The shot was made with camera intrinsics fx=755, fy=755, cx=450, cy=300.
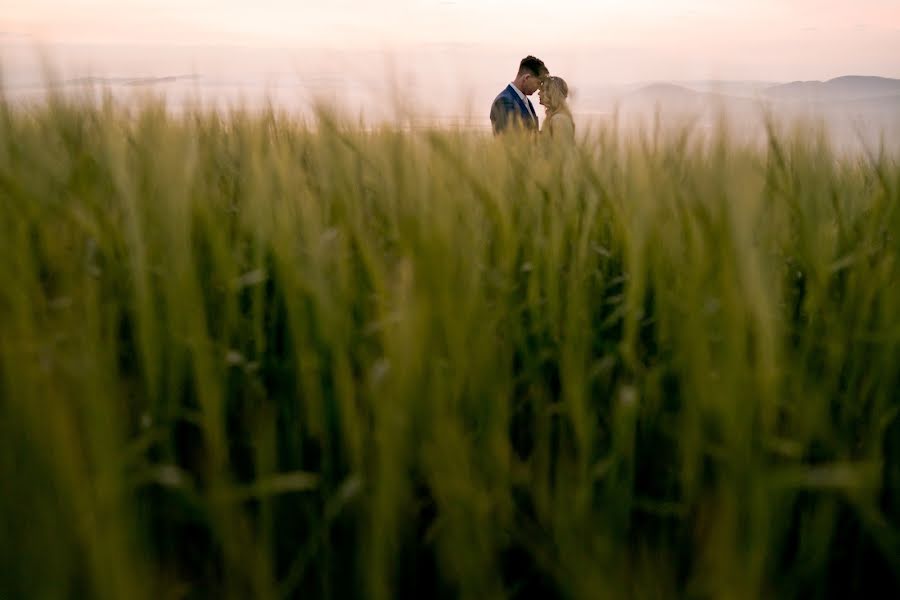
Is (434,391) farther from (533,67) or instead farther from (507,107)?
(533,67)

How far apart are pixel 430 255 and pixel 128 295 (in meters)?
0.34

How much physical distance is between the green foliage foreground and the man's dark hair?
452 cm

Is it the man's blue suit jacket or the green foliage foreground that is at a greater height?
Answer: the man's blue suit jacket

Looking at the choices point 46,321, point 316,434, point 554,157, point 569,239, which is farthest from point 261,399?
point 554,157

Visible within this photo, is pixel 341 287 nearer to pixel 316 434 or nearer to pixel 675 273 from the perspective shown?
pixel 316 434

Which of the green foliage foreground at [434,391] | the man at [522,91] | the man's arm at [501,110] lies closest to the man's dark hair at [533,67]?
the man at [522,91]

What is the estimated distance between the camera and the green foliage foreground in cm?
48

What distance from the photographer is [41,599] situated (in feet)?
1.45

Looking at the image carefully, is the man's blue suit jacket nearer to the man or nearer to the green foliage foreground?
the man

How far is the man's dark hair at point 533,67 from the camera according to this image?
16.9 feet

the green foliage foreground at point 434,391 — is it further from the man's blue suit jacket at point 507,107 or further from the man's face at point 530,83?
the man's face at point 530,83

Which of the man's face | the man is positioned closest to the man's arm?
the man

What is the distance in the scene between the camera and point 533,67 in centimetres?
516

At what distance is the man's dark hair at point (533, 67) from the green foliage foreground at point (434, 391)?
14.8 ft
